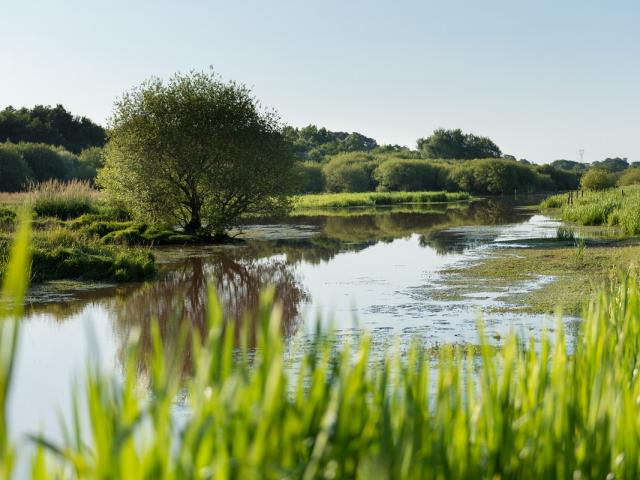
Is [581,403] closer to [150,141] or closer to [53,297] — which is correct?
[53,297]

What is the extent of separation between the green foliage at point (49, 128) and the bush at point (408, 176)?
79.1 ft

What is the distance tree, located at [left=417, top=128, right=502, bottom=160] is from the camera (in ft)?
355

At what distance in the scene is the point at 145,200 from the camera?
23969 mm

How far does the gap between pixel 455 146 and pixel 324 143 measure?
63.8 ft

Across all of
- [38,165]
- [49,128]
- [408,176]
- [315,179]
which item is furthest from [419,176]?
[38,165]

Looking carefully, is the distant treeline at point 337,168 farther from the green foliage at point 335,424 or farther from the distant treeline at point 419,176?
the green foliage at point 335,424

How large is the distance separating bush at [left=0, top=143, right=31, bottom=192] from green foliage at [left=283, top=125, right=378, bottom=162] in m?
47.0

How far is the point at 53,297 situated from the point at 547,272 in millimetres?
8509

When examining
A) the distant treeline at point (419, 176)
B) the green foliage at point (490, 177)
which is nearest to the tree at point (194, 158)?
the distant treeline at point (419, 176)

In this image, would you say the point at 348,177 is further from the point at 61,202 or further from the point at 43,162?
the point at 61,202

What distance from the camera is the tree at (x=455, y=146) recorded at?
108125mm

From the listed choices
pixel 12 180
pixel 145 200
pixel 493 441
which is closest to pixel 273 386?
pixel 493 441

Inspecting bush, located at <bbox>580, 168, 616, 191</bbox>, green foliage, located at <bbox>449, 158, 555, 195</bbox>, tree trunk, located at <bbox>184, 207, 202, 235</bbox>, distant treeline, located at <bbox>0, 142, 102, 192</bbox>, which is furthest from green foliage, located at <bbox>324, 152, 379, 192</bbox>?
tree trunk, located at <bbox>184, 207, 202, 235</bbox>

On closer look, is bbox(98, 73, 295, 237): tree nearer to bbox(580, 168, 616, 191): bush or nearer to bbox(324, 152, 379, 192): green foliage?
bbox(580, 168, 616, 191): bush
